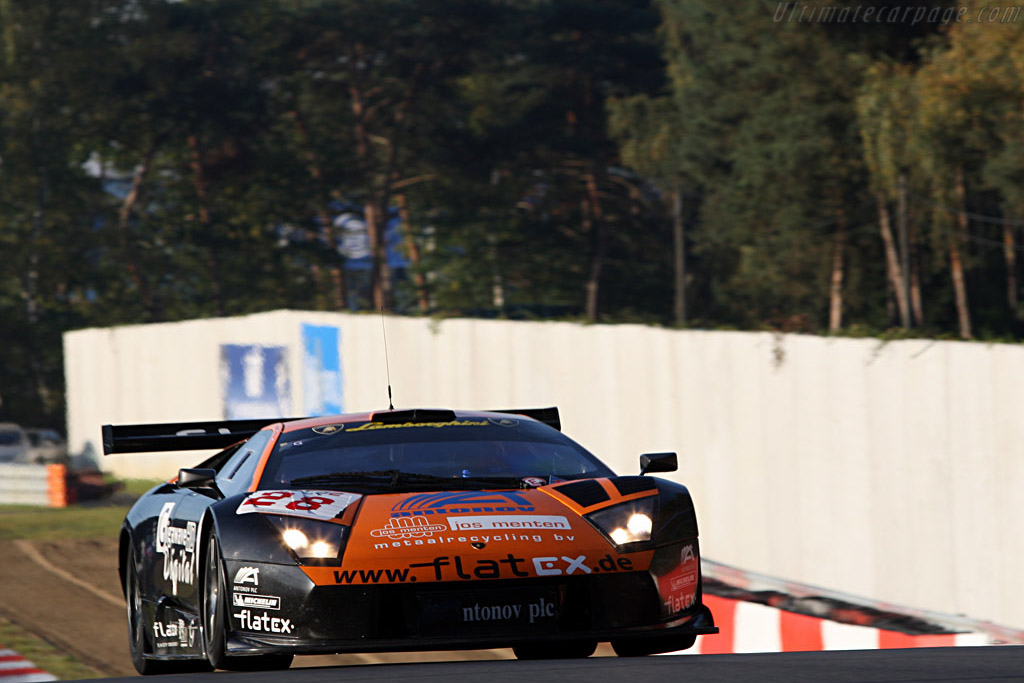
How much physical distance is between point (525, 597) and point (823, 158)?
50588 millimetres

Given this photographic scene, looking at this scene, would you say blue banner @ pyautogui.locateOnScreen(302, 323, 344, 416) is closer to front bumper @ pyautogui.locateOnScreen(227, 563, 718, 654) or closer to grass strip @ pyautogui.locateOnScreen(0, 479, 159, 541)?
grass strip @ pyautogui.locateOnScreen(0, 479, 159, 541)

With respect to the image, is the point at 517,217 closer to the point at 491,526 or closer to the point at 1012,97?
the point at 1012,97

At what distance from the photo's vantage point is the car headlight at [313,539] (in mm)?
6117

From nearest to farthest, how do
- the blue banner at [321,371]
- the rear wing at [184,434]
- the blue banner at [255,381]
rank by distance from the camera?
the rear wing at [184,434]
the blue banner at [321,371]
the blue banner at [255,381]

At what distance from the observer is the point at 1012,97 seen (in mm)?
39844

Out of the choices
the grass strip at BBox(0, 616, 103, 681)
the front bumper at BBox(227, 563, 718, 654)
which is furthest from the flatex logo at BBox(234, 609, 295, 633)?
the grass strip at BBox(0, 616, 103, 681)

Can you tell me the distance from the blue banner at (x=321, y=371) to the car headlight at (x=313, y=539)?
2000 centimetres

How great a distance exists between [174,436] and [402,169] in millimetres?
55175

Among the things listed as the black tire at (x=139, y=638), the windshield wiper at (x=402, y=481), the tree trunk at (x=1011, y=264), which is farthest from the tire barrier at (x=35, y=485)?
the tree trunk at (x=1011, y=264)

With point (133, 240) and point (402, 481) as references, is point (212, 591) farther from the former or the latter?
point (133, 240)

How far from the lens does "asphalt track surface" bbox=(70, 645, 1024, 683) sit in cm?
542

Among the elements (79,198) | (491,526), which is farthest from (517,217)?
(491,526)

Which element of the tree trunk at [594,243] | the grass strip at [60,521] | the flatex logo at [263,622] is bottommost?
the grass strip at [60,521]

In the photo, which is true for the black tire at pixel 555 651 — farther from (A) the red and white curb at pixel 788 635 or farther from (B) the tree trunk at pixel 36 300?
(B) the tree trunk at pixel 36 300
